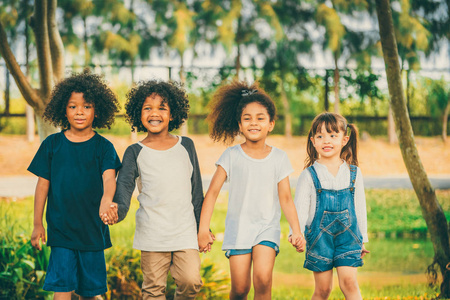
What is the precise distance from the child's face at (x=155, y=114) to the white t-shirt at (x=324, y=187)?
3.05 feet

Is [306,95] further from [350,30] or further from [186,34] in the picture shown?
[186,34]

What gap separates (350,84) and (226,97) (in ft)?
44.6

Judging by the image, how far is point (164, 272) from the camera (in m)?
3.19

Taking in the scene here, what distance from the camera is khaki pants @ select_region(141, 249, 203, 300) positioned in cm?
314

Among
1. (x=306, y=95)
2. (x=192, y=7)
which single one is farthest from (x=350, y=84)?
(x=192, y=7)

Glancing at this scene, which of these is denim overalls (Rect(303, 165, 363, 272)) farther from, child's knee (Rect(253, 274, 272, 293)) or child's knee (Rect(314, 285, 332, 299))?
child's knee (Rect(253, 274, 272, 293))

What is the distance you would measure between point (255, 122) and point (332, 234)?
0.83 m

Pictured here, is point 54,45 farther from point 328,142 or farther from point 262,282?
point 262,282

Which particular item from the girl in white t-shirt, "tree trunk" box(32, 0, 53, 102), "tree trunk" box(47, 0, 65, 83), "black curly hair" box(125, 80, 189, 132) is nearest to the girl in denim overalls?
the girl in white t-shirt

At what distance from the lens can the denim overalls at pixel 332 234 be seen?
3.25 meters

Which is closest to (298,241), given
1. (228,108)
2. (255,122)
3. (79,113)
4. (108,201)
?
(255,122)

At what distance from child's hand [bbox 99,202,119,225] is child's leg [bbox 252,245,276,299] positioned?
866mm

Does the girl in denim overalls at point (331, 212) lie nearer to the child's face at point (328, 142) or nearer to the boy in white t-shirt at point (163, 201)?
the child's face at point (328, 142)

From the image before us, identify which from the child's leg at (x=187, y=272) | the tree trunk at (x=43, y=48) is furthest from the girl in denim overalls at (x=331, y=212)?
the tree trunk at (x=43, y=48)
